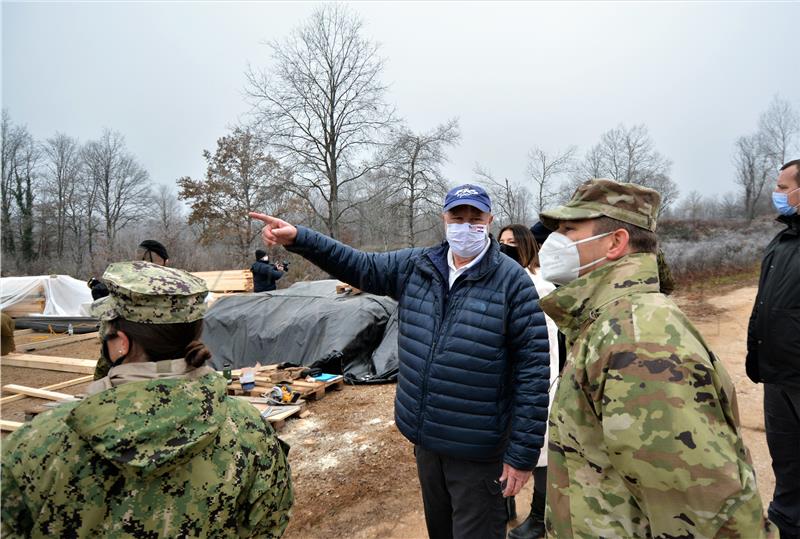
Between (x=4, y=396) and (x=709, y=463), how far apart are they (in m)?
10.1

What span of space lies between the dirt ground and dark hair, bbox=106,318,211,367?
9.12 ft

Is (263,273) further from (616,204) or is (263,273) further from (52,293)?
(616,204)

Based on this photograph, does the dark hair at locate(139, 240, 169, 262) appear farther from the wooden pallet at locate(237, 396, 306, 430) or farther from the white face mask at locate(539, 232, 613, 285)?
the white face mask at locate(539, 232, 613, 285)

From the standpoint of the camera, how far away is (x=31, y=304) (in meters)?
15.1

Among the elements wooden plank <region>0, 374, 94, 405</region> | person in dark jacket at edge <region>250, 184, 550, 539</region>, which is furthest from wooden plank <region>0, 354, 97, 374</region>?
person in dark jacket at edge <region>250, 184, 550, 539</region>

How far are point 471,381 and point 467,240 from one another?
796 millimetres

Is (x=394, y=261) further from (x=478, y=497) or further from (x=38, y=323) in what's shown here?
(x=38, y=323)

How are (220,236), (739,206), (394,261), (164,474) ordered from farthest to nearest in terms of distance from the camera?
(739,206) < (220,236) < (394,261) < (164,474)

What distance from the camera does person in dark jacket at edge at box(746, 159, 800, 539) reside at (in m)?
2.94

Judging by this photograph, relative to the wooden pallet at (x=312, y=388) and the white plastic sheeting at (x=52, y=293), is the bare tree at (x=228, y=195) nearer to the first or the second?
the white plastic sheeting at (x=52, y=293)

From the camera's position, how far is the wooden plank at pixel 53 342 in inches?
444

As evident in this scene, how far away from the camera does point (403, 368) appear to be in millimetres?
2529

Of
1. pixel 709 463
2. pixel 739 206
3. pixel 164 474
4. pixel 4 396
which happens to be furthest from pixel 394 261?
pixel 739 206

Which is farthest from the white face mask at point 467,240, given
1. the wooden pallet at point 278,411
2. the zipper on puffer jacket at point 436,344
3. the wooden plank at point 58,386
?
the wooden plank at point 58,386
